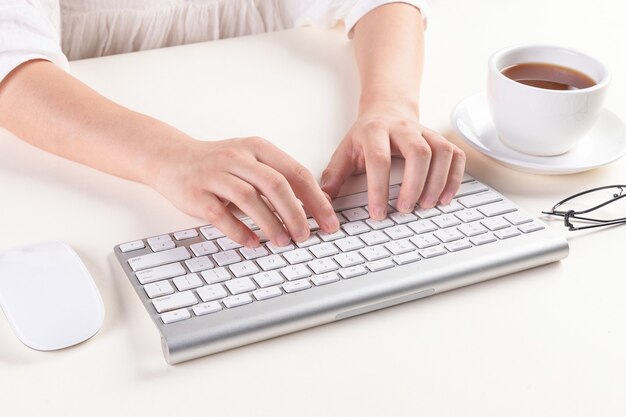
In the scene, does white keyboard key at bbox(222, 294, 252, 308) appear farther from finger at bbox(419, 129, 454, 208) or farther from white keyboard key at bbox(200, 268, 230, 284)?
finger at bbox(419, 129, 454, 208)

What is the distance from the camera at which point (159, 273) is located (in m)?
0.58

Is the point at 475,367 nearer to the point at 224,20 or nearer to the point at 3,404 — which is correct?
the point at 3,404

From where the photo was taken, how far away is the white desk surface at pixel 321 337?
1.62ft

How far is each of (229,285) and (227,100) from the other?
0.37 metres

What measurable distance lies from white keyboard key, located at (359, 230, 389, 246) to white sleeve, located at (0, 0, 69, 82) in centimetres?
41

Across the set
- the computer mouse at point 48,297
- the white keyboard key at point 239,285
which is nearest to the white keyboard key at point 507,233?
the white keyboard key at point 239,285

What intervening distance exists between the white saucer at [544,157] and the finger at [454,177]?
6 centimetres

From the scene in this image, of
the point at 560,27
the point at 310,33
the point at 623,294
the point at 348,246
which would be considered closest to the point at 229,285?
the point at 348,246

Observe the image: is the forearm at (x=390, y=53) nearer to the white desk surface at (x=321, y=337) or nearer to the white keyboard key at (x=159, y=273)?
the white desk surface at (x=321, y=337)

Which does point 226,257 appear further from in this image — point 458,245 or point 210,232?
point 458,245

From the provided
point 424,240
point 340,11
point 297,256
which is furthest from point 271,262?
point 340,11

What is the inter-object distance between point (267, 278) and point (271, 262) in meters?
0.02

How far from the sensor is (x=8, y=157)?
0.77 meters

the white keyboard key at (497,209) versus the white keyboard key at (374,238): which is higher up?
the white keyboard key at (497,209)
